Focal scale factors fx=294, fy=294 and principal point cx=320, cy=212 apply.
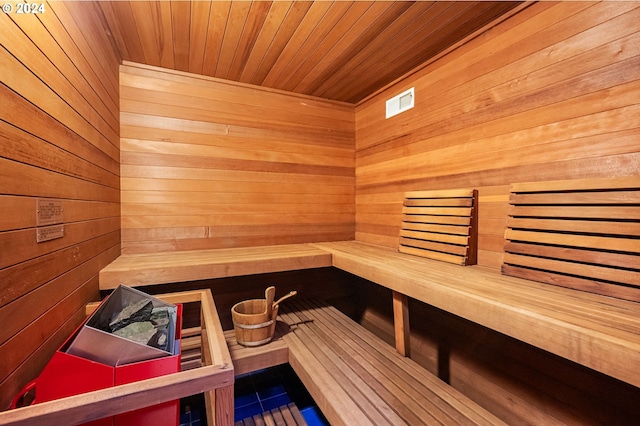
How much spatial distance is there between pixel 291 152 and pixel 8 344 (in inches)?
93.2

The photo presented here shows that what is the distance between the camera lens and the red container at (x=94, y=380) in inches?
37.4

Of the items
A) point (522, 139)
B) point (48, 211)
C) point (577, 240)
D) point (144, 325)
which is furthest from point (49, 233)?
point (522, 139)

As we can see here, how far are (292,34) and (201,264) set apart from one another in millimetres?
1676

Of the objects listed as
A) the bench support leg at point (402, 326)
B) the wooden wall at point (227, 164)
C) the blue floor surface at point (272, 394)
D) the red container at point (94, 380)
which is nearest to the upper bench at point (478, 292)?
the bench support leg at point (402, 326)

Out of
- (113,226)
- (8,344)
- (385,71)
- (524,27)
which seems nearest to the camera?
(8,344)

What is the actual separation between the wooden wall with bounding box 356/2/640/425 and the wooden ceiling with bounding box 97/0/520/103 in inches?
9.7

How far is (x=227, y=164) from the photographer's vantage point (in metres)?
2.65

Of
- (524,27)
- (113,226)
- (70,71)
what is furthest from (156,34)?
(524,27)

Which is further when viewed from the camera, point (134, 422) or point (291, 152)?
point (291, 152)

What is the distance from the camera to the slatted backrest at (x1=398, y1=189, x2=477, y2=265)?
188cm

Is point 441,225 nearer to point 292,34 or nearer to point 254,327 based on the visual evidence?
point 254,327

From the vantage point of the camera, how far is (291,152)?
2.92 metres

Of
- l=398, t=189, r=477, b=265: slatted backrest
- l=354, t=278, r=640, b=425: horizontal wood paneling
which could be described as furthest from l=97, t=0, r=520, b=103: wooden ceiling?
l=354, t=278, r=640, b=425: horizontal wood paneling

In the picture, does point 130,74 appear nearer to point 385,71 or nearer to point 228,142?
point 228,142
